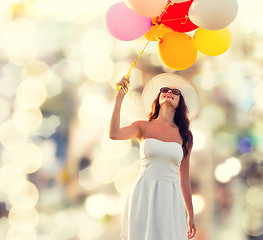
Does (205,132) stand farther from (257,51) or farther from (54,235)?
(54,235)

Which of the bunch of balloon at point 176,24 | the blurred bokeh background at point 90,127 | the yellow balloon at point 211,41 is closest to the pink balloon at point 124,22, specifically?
the bunch of balloon at point 176,24

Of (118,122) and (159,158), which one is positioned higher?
(118,122)

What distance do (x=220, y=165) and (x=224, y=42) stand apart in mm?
1426

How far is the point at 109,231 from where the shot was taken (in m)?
2.53

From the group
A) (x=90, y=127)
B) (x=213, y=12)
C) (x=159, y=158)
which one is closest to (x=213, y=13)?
(x=213, y=12)

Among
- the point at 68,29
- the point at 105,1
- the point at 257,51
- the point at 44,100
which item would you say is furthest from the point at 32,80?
the point at 257,51

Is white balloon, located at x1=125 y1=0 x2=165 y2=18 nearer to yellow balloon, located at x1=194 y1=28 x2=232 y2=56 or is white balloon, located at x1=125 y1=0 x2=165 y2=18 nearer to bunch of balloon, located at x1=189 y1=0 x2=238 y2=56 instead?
bunch of balloon, located at x1=189 y1=0 x2=238 y2=56

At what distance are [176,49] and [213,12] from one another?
0.83ft

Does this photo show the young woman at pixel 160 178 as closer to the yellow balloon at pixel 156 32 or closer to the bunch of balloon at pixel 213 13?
the yellow balloon at pixel 156 32

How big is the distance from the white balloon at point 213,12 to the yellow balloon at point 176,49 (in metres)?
0.19

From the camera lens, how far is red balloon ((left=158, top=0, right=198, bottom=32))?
4.58ft

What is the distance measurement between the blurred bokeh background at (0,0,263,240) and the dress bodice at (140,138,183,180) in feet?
3.55

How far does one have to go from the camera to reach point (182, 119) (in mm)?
1568

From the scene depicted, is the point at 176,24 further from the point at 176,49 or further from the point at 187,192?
the point at 187,192
